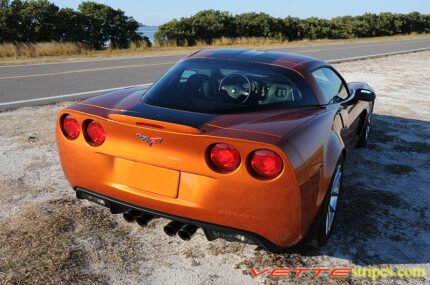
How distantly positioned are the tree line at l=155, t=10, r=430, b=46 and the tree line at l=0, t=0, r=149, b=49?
111 inches

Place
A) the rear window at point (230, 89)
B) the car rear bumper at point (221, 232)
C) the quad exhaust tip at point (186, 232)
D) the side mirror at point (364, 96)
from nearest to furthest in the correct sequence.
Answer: the car rear bumper at point (221, 232) < the quad exhaust tip at point (186, 232) < the rear window at point (230, 89) < the side mirror at point (364, 96)

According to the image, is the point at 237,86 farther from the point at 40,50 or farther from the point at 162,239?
the point at 40,50

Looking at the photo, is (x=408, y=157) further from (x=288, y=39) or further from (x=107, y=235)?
(x=288, y=39)

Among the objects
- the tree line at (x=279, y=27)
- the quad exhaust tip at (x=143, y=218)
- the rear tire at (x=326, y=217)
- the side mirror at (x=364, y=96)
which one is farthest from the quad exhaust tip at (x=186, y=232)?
the tree line at (x=279, y=27)

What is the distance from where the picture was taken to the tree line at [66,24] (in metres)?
23.0

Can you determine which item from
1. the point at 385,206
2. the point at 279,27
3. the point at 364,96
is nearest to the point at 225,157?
the point at 385,206

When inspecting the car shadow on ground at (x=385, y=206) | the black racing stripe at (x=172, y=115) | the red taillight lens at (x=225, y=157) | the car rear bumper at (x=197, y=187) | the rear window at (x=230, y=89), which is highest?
the rear window at (x=230, y=89)

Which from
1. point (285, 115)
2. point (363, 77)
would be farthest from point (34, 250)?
point (363, 77)

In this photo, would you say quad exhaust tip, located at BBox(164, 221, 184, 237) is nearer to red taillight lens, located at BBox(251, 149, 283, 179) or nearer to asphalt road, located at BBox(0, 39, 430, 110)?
red taillight lens, located at BBox(251, 149, 283, 179)

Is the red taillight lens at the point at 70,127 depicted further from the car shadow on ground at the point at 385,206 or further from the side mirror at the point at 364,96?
the side mirror at the point at 364,96

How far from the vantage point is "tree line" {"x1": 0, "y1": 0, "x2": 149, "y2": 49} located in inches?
904

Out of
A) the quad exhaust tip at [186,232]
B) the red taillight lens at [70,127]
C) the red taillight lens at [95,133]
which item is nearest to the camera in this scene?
the quad exhaust tip at [186,232]

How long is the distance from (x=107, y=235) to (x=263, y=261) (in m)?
1.19

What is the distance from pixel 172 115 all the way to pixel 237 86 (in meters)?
0.72
